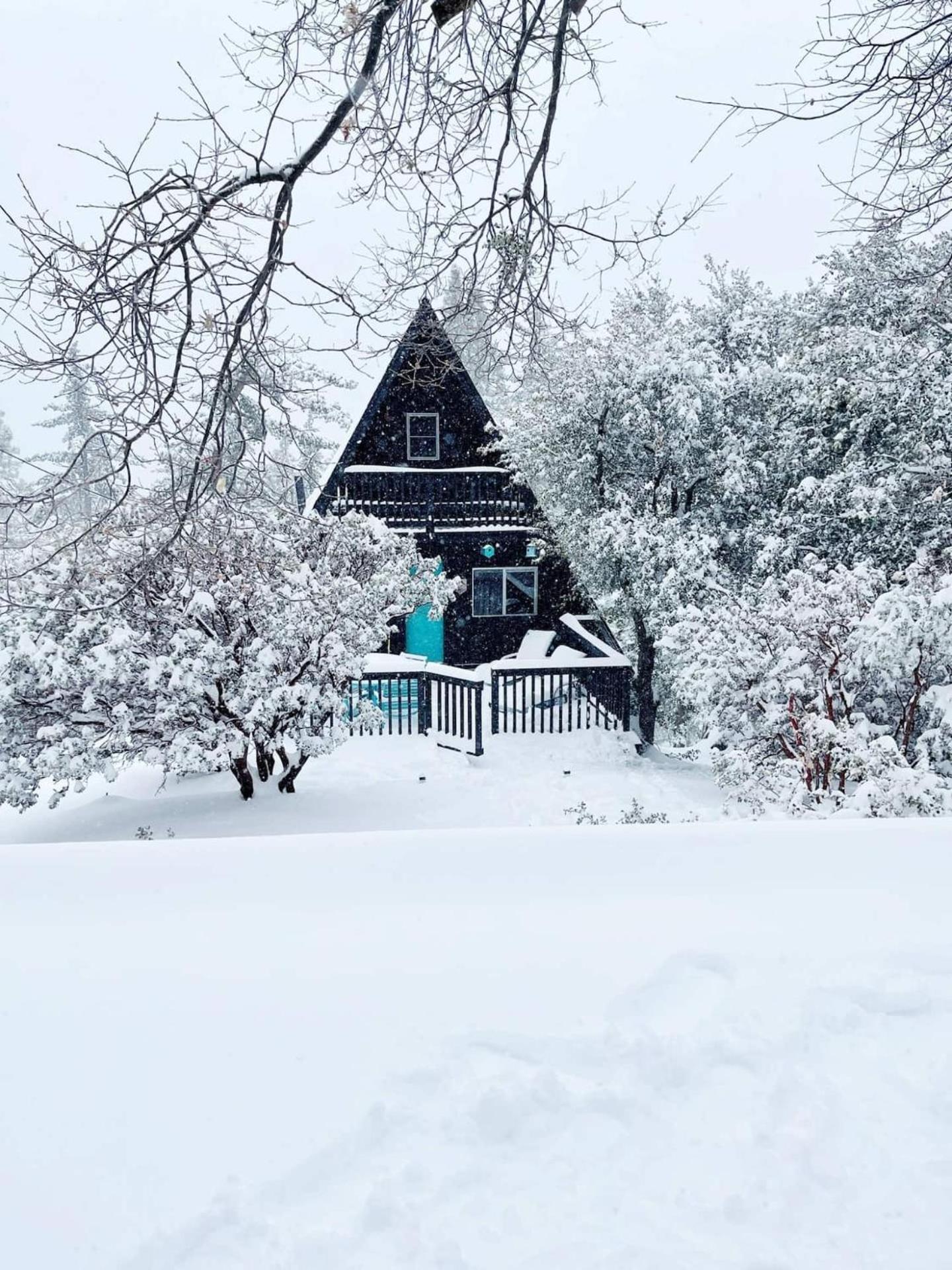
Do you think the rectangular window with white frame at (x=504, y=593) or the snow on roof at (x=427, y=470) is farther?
the rectangular window with white frame at (x=504, y=593)

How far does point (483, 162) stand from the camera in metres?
3.54

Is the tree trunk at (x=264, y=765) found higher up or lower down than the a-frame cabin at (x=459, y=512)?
lower down

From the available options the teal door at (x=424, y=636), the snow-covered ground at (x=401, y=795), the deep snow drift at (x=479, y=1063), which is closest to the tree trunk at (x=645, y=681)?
the snow-covered ground at (x=401, y=795)

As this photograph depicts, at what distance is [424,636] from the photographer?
15.9 metres

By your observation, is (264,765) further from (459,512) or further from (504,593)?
(504,593)

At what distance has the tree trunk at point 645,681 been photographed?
41.8ft

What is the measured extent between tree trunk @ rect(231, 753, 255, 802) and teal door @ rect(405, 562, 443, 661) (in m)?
7.94

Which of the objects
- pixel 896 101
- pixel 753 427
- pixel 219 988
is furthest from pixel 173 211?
pixel 753 427

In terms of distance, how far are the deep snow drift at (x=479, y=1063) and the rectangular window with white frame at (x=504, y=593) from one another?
527 inches

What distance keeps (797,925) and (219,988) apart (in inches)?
65.5

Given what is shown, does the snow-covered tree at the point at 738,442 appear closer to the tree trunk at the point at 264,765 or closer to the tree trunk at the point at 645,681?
the tree trunk at the point at 645,681

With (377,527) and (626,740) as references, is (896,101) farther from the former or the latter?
(626,740)

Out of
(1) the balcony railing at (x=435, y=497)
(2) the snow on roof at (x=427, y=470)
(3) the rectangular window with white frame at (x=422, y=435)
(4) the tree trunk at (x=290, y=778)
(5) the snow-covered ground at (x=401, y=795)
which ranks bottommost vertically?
(5) the snow-covered ground at (x=401, y=795)

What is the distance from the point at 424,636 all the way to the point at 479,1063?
14.2 metres
